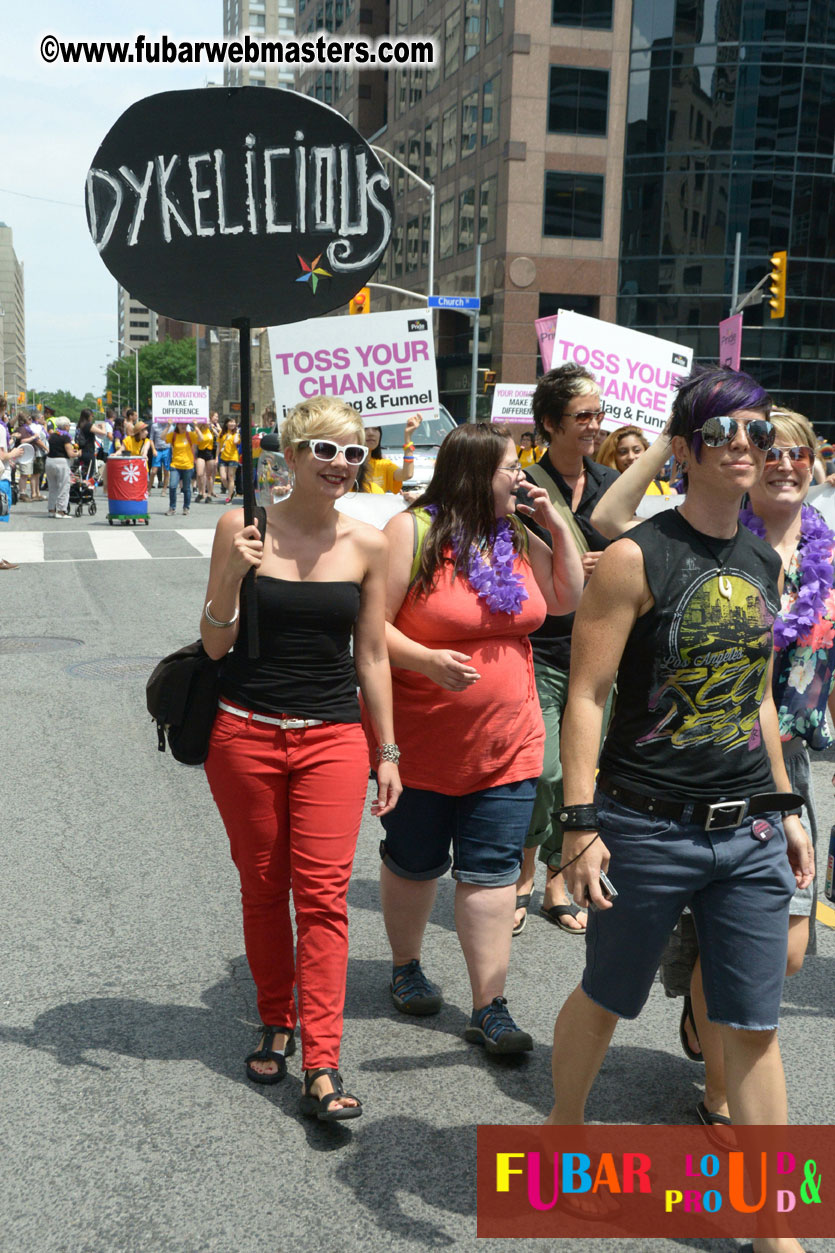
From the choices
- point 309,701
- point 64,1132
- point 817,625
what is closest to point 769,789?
point 817,625

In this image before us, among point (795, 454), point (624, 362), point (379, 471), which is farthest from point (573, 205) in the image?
point (795, 454)

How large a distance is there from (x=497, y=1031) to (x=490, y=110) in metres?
50.9

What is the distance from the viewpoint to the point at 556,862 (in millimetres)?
5031

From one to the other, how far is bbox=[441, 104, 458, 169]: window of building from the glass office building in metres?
11.1

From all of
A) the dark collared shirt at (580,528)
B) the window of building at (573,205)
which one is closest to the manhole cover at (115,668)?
the dark collared shirt at (580,528)

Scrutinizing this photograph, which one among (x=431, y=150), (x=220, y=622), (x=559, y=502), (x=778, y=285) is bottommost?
(x=220, y=622)

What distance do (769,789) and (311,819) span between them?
1.26 metres

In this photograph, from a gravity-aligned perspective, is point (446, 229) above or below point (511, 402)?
above

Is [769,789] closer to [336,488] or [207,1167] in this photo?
[336,488]

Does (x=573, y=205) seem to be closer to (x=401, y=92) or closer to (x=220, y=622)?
(x=401, y=92)

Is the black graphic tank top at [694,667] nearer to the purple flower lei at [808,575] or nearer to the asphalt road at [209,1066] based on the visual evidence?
the purple flower lei at [808,575]

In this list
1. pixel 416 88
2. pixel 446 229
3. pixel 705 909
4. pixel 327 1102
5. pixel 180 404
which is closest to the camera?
pixel 705 909

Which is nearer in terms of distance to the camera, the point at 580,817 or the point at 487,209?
the point at 580,817

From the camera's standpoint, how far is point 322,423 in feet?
11.4
